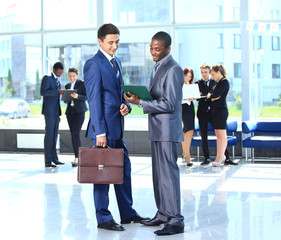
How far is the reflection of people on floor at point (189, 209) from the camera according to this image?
4.80 meters

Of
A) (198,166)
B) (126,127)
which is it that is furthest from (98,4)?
(198,166)

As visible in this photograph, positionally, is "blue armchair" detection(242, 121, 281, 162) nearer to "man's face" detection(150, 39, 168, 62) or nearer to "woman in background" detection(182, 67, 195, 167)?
"woman in background" detection(182, 67, 195, 167)

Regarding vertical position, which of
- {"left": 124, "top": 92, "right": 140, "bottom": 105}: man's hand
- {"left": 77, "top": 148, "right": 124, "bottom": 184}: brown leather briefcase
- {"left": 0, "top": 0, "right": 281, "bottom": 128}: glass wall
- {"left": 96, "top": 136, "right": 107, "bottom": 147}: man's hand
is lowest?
{"left": 77, "top": 148, "right": 124, "bottom": 184}: brown leather briefcase

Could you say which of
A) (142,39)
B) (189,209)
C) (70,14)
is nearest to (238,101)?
(142,39)

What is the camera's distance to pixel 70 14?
37.2ft

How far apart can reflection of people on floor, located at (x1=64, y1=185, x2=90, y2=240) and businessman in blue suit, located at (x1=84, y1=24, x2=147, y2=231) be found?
201 mm

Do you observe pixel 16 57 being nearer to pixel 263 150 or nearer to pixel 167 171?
pixel 263 150

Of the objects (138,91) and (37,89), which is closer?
(138,91)

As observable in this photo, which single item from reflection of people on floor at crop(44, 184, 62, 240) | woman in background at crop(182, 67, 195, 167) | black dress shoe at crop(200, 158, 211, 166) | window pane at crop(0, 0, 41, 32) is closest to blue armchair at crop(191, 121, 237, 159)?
black dress shoe at crop(200, 158, 211, 166)

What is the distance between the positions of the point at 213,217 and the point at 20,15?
8.12m

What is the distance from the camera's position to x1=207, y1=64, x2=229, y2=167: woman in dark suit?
8625 millimetres

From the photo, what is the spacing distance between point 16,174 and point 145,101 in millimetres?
4347

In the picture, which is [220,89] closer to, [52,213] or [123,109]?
[52,213]

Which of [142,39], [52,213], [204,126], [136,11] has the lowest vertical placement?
[52,213]
